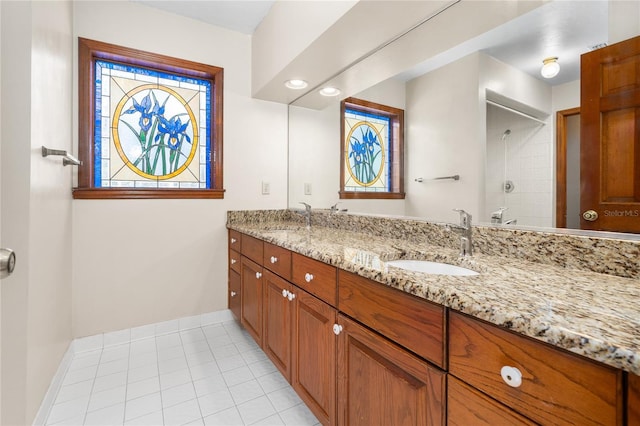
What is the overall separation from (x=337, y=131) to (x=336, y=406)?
1.76 m

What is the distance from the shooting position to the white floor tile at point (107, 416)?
1407mm

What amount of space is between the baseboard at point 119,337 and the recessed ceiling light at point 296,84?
1852mm

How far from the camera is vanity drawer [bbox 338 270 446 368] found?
761mm

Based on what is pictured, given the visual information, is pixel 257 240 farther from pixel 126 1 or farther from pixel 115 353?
pixel 126 1

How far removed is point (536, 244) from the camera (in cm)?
108

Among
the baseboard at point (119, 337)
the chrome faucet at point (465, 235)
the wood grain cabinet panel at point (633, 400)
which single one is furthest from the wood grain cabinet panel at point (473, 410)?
the baseboard at point (119, 337)

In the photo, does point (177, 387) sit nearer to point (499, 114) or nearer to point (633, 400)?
point (633, 400)

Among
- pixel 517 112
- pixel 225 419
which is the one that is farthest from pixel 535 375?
pixel 225 419

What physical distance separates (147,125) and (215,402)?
1872mm

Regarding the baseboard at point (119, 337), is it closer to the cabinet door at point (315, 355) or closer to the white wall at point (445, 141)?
the cabinet door at point (315, 355)

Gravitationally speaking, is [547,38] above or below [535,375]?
above

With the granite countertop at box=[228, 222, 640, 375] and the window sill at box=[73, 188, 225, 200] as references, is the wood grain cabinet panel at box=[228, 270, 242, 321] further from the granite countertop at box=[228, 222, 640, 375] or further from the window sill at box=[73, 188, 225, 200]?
the granite countertop at box=[228, 222, 640, 375]

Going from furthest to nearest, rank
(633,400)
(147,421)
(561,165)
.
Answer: (147,421) → (561,165) → (633,400)

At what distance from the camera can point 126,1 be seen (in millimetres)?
2107
